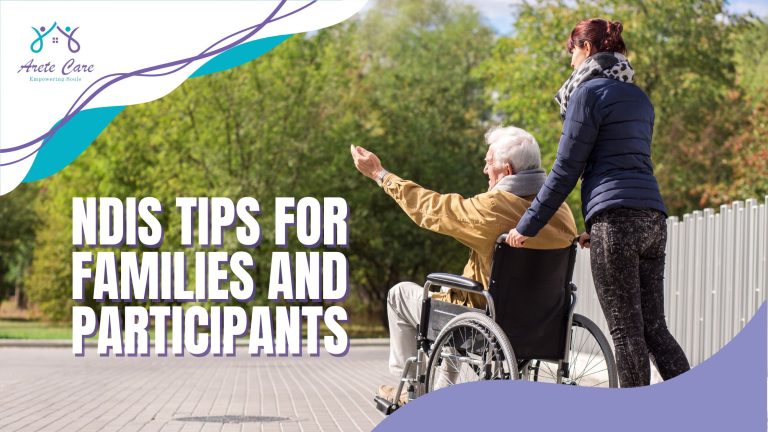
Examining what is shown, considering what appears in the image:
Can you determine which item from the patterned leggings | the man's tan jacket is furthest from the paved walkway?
the patterned leggings

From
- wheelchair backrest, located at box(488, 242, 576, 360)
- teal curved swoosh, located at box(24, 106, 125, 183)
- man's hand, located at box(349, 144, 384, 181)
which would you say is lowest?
wheelchair backrest, located at box(488, 242, 576, 360)

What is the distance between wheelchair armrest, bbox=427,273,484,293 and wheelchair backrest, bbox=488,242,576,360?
7cm

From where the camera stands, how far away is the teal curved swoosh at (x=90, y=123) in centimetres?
3791

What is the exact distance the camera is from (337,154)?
138 ft

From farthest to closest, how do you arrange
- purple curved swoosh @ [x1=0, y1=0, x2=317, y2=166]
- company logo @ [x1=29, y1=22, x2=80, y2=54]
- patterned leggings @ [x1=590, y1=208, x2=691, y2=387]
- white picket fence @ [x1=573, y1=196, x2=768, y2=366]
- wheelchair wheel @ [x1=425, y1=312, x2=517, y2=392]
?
purple curved swoosh @ [x1=0, y1=0, x2=317, y2=166] < company logo @ [x1=29, y1=22, x2=80, y2=54] < white picket fence @ [x1=573, y1=196, x2=768, y2=366] < wheelchair wheel @ [x1=425, y1=312, x2=517, y2=392] < patterned leggings @ [x1=590, y1=208, x2=691, y2=387]

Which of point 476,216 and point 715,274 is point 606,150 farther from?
point 715,274

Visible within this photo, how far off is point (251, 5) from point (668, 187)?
17906 millimetres

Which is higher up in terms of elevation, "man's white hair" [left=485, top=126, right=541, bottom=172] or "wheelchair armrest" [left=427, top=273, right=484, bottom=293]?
"man's white hair" [left=485, top=126, right=541, bottom=172]

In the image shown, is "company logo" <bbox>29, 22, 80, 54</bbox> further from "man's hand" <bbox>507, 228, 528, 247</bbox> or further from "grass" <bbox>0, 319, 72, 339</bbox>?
"man's hand" <bbox>507, 228, 528, 247</bbox>

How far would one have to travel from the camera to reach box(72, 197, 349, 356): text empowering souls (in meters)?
15.5

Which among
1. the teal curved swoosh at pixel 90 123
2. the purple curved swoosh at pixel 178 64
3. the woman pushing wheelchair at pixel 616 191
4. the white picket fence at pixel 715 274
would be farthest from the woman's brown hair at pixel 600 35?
the teal curved swoosh at pixel 90 123

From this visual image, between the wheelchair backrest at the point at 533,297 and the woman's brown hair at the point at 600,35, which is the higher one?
the woman's brown hair at the point at 600,35

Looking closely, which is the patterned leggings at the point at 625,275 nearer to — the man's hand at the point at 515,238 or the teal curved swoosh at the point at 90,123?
the man's hand at the point at 515,238

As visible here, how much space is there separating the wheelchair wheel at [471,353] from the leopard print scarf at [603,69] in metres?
1.05
